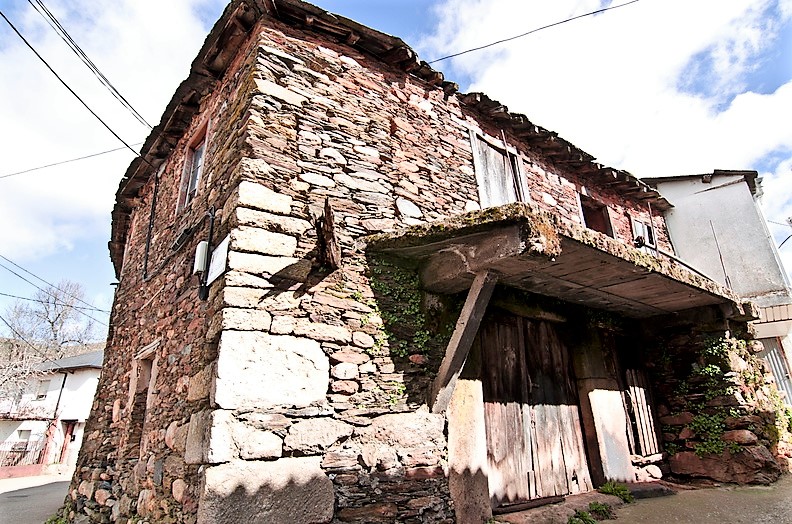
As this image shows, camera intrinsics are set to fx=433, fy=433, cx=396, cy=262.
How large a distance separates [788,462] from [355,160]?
6.35 meters

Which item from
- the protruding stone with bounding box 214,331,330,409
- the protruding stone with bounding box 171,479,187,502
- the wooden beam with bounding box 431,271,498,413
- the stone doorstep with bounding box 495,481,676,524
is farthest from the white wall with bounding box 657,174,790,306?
the protruding stone with bounding box 171,479,187,502

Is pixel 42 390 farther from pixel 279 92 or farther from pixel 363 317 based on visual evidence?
pixel 363 317

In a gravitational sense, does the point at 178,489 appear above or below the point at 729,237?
below

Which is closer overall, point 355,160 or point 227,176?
point 227,176

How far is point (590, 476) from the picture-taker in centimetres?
466

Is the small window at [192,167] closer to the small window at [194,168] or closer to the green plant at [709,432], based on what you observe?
the small window at [194,168]

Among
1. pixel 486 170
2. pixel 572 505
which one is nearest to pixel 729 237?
pixel 486 170

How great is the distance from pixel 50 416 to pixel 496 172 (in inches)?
962

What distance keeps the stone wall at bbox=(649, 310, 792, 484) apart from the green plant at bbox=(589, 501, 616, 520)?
185 centimetres

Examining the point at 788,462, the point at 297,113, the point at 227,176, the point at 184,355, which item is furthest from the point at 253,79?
the point at 788,462

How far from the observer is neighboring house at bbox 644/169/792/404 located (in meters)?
8.78

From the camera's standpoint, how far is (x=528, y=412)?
14.3 feet

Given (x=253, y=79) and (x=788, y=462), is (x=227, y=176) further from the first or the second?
(x=788, y=462)

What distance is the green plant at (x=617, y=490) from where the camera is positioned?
4430 millimetres
